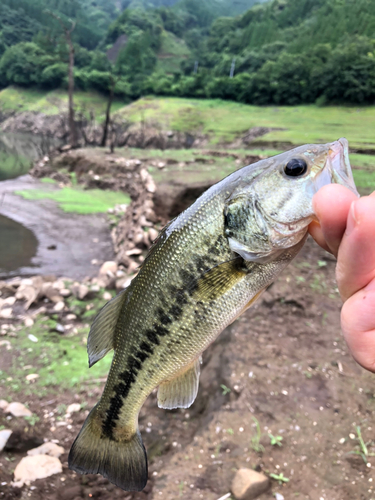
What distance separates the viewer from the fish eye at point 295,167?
1182mm

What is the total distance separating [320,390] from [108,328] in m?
2.61

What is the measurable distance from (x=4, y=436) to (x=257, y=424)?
2301mm

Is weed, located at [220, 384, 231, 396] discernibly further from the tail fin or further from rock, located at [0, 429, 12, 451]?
rock, located at [0, 429, 12, 451]

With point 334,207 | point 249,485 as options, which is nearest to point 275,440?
point 249,485

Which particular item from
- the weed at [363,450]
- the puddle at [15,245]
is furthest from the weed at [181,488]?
the puddle at [15,245]

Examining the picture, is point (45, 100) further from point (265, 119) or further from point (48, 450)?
point (48, 450)

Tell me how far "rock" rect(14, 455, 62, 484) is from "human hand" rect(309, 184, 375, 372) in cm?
269

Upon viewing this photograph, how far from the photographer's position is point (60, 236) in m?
8.99

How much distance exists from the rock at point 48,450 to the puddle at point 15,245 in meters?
5.02

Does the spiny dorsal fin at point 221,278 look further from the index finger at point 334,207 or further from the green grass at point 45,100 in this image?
the green grass at point 45,100

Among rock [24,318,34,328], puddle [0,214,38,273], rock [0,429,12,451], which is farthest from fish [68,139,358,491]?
puddle [0,214,38,273]

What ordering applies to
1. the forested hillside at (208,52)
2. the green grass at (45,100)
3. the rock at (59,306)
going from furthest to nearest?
the green grass at (45,100)
the forested hillside at (208,52)
the rock at (59,306)

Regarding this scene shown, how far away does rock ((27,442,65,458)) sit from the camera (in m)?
2.83

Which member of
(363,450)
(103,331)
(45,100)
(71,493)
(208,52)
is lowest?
(45,100)
